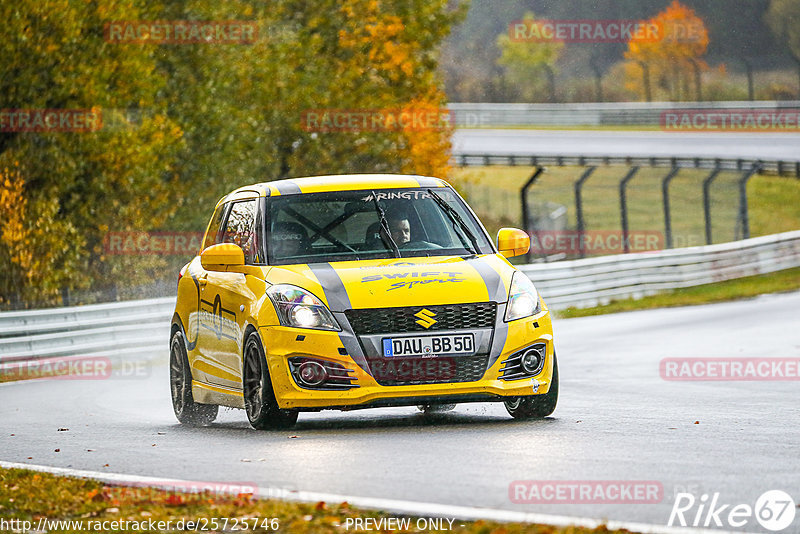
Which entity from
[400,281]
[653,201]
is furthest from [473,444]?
[653,201]

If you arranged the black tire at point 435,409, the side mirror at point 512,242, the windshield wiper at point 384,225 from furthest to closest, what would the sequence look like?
the black tire at point 435,409 < the side mirror at point 512,242 < the windshield wiper at point 384,225

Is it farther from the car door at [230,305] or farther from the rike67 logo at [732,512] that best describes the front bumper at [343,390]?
the rike67 logo at [732,512]

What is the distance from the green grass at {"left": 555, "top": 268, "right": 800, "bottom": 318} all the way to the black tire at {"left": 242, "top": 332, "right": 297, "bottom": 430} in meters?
17.8

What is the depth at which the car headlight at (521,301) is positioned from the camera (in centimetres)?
998

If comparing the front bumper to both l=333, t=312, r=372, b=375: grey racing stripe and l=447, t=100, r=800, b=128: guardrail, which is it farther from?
l=447, t=100, r=800, b=128: guardrail

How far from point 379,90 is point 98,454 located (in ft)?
110

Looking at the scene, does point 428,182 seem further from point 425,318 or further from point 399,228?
point 425,318

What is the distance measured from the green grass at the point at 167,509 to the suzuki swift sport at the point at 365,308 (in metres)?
→ 1.99

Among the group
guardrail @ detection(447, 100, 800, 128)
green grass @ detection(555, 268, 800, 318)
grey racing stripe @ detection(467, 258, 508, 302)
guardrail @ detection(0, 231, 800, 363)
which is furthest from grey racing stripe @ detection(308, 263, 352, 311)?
guardrail @ detection(447, 100, 800, 128)

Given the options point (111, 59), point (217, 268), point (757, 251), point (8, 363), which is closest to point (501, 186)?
point (757, 251)

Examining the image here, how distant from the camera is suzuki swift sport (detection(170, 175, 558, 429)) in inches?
380

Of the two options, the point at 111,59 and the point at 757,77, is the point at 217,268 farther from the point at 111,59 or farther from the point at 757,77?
the point at 757,77

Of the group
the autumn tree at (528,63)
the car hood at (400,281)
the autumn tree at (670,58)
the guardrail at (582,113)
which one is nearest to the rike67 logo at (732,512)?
the car hood at (400,281)

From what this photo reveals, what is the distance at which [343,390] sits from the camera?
9.62m
